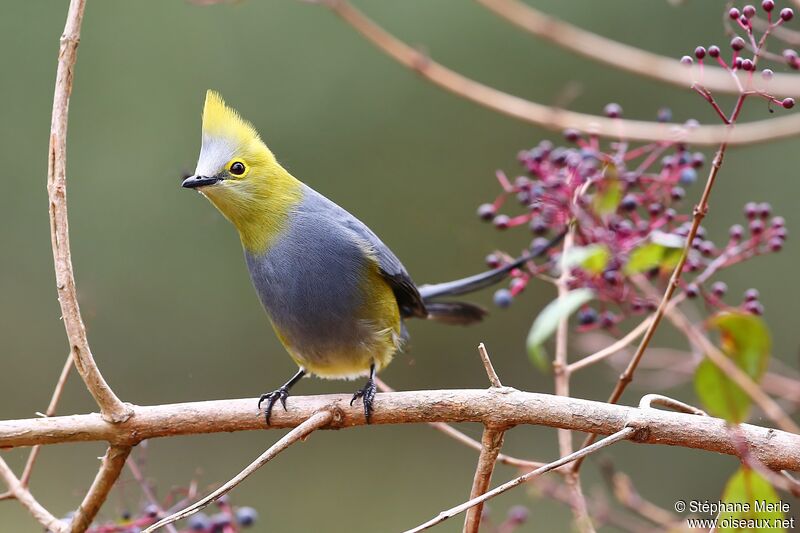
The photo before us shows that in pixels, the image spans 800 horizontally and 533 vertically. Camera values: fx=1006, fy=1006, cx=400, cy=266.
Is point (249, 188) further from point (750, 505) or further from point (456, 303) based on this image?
point (750, 505)

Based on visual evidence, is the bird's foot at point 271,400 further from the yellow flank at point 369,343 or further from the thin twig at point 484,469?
the thin twig at point 484,469

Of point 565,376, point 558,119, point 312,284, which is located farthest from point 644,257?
point 312,284

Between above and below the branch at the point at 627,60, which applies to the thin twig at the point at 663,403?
below

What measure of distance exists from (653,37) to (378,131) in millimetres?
1814

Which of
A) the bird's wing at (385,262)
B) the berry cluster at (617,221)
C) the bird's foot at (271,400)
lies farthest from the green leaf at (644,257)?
the bird's wing at (385,262)

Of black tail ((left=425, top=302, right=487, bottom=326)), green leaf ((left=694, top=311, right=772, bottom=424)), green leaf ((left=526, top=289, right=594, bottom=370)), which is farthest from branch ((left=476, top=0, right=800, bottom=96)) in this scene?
black tail ((left=425, top=302, right=487, bottom=326))

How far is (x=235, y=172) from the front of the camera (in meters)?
2.97

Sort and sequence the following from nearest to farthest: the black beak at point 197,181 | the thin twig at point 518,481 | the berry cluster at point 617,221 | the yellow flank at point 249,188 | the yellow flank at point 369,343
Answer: the thin twig at point 518,481 < the berry cluster at point 617,221 < the black beak at point 197,181 < the yellow flank at point 249,188 < the yellow flank at point 369,343

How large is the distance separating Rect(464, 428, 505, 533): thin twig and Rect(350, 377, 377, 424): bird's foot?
388mm

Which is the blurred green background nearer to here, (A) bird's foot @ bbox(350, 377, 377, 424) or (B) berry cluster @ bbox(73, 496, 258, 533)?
(A) bird's foot @ bbox(350, 377, 377, 424)

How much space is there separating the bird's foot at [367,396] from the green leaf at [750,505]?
39.4 inches

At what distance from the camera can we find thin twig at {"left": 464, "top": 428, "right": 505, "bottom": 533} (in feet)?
6.32

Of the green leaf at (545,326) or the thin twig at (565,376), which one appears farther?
the thin twig at (565,376)

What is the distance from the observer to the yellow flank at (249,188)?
9.60ft
